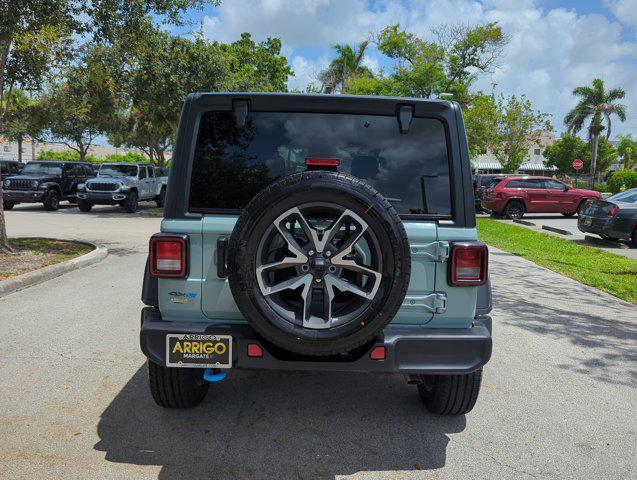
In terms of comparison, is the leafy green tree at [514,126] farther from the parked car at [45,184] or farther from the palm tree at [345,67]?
the parked car at [45,184]

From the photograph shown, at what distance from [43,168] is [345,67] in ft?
94.1

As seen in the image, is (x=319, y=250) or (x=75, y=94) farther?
(x=75, y=94)

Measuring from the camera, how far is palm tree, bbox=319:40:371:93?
44.8 meters

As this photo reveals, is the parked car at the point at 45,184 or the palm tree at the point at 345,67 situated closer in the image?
the parked car at the point at 45,184

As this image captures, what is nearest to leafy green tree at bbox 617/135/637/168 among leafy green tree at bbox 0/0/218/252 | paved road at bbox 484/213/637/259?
paved road at bbox 484/213/637/259

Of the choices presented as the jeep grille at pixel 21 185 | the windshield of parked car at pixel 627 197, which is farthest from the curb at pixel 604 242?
the jeep grille at pixel 21 185

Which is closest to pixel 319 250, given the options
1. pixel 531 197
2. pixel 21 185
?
pixel 531 197

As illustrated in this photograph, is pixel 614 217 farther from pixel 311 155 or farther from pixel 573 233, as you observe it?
pixel 311 155

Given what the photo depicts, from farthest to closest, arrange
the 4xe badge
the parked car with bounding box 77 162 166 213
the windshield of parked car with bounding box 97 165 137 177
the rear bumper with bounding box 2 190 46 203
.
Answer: the windshield of parked car with bounding box 97 165 137 177 < the rear bumper with bounding box 2 190 46 203 < the parked car with bounding box 77 162 166 213 < the 4xe badge

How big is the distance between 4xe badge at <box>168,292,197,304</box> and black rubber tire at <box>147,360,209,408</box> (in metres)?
0.53

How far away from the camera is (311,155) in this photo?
3.24 m

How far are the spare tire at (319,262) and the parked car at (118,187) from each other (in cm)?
1826

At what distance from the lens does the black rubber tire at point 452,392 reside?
139 inches

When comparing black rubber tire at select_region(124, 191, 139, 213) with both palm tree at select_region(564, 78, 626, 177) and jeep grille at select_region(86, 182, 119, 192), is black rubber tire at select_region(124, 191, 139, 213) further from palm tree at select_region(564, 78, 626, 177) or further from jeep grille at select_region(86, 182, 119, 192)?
palm tree at select_region(564, 78, 626, 177)
